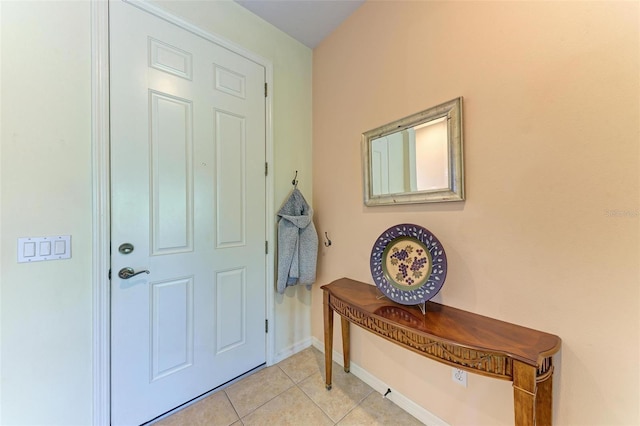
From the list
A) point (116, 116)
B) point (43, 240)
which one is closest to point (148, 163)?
point (116, 116)

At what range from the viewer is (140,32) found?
129 centimetres

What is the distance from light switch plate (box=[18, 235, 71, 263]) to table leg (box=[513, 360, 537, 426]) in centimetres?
194

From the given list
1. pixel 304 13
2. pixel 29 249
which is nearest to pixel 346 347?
pixel 29 249

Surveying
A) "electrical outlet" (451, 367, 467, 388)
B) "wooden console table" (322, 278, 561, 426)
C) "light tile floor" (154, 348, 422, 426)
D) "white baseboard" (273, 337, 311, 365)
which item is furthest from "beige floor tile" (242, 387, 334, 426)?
"electrical outlet" (451, 367, 467, 388)

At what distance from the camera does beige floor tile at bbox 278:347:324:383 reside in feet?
5.62

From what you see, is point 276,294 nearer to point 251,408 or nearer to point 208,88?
point 251,408

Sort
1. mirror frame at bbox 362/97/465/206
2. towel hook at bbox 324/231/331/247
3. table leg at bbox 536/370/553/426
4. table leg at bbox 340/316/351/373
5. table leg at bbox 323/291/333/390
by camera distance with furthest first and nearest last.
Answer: towel hook at bbox 324/231/331/247, table leg at bbox 340/316/351/373, table leg at bbox 323/291/333/390, mirror frame at bbox 362/97/465/206, table leg at bbox 536/370/553/426

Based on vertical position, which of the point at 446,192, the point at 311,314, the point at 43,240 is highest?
the point at 446,192

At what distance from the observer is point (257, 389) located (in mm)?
1573

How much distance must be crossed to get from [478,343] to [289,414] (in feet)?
3.78

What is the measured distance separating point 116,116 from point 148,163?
10.3 inches

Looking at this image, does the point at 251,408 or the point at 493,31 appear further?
the point at 251,408

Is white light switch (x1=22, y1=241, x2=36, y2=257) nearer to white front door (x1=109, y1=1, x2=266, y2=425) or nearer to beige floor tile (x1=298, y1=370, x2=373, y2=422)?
white front door (x1=109, y1=1, x2=266, y2=425)

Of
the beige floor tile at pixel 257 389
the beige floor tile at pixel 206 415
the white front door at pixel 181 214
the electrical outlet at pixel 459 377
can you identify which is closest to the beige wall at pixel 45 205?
the white front door at pixel 181 214
